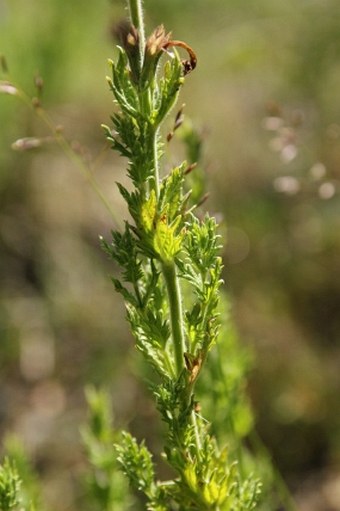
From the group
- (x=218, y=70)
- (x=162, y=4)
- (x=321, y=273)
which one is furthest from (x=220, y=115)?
(x=321, y=273)

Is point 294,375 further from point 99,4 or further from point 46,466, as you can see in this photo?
point 99,4

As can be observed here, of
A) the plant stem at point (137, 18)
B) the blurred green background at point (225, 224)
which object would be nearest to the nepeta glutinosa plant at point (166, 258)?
A: the plant stem at point (137, 18)

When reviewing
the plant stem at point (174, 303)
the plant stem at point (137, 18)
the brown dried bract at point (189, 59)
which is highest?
the plant stem at point (137, 18)

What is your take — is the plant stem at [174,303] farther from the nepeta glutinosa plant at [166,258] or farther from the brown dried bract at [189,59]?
the brown dried bract at [189,59]

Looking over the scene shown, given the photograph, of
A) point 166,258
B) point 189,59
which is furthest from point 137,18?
point 166,258

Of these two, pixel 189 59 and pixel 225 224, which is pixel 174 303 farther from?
pixel 225 224

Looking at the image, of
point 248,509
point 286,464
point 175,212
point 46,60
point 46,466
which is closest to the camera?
point 175,212
